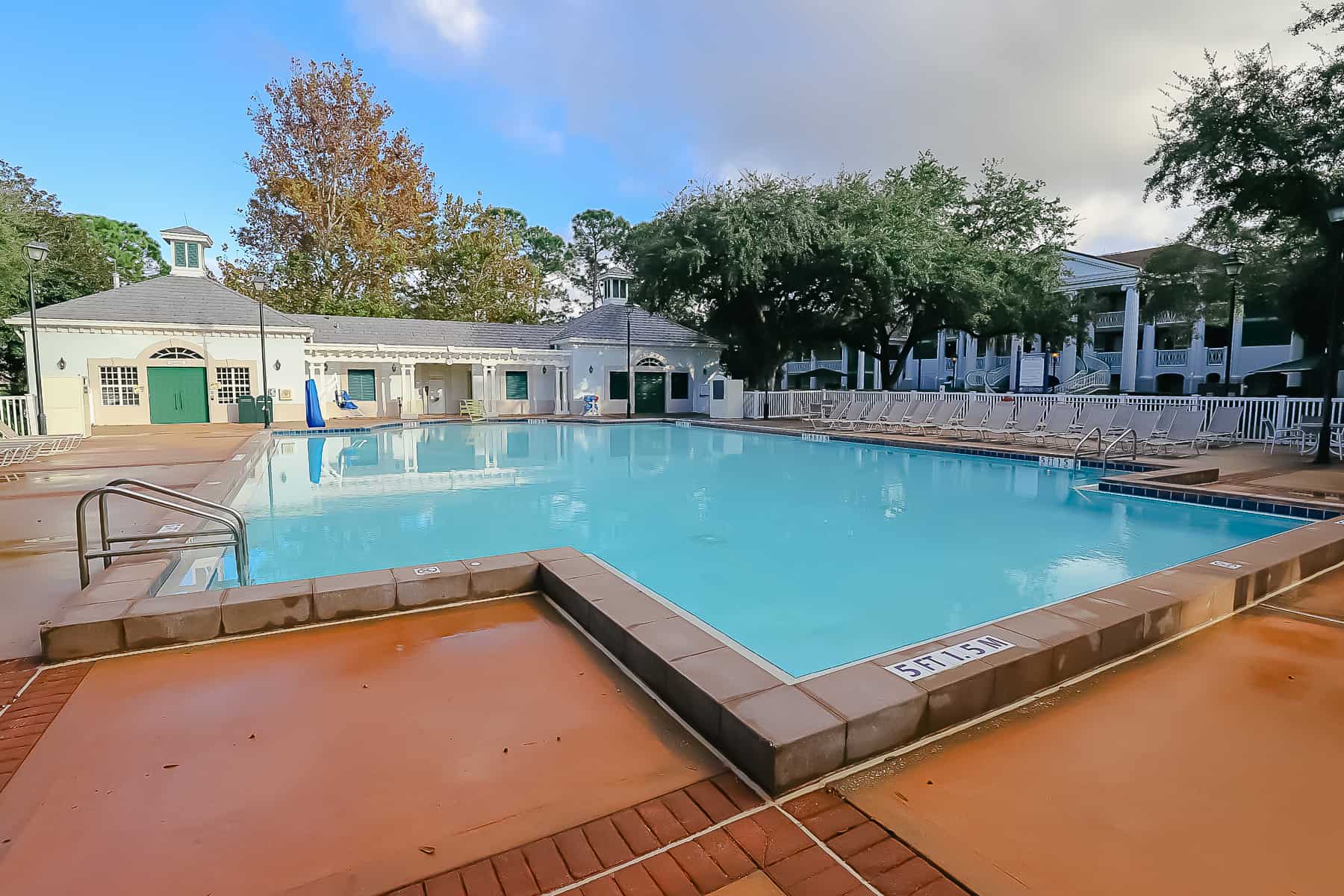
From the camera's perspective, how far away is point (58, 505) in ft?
24.5

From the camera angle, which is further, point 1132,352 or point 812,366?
point 812,366

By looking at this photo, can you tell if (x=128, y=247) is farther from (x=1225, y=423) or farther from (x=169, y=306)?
(x=1225, y=423)

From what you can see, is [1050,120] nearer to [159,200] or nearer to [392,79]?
[392,79]

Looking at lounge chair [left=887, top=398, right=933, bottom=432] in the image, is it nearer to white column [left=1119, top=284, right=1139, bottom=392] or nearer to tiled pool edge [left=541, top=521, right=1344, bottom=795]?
tiled pool edge [left=541, top=521, right=1344, bottom=795]

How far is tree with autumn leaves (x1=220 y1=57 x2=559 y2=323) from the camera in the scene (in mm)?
29703

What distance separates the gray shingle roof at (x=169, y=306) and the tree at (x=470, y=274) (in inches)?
444

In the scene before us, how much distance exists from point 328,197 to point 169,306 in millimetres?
11420

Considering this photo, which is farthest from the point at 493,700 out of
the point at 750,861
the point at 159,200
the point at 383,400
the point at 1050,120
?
the point at 159,200

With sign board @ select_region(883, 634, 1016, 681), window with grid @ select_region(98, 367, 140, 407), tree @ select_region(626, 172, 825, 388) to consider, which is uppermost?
tree @ select_region(626, 172, 825, 388)

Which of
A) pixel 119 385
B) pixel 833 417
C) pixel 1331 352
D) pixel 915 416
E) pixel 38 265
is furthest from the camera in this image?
pixel 38 265

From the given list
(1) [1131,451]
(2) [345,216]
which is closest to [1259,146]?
(1) [1131,451]

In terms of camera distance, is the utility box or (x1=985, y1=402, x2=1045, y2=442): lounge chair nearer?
(x1=985, y1=402, x2=1045, y2=442): lounge chair

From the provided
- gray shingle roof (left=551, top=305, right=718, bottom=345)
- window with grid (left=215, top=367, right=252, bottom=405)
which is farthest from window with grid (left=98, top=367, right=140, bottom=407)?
gray shingle roof (left=551, top=305, right=718, bottom=345)

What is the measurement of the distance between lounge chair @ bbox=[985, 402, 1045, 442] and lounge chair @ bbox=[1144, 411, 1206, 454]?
2.34 m
